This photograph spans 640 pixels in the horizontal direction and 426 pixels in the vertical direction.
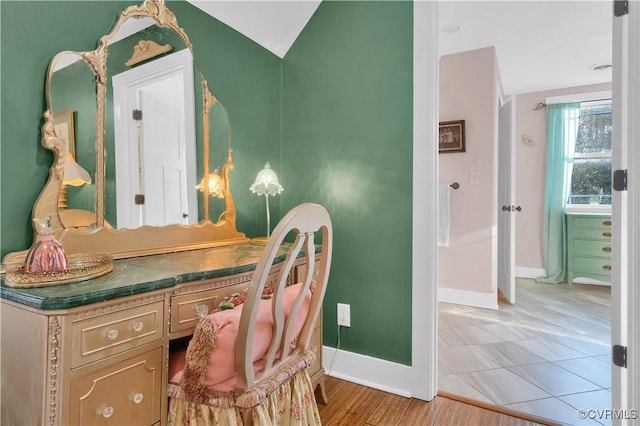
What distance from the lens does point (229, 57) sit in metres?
2.04

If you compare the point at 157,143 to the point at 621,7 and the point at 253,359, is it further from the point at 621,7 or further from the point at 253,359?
the point at 621,7

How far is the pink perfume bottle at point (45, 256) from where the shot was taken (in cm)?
103

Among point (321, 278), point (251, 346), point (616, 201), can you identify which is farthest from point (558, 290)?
point (251, 346)

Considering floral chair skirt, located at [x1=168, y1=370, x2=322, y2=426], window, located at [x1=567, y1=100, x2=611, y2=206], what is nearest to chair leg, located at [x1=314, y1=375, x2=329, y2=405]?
floral chair skirt, located at [x1=168, y1=370, x2=322, y2=426]

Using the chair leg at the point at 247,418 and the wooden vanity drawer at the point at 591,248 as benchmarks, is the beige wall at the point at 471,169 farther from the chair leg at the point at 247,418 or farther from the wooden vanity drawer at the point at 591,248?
the chair leg at the point at 247,418

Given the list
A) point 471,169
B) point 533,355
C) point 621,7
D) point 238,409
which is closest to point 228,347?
point 238,409

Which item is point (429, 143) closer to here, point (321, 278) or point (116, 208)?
point (321, 278)

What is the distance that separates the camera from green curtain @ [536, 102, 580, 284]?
4375 mm

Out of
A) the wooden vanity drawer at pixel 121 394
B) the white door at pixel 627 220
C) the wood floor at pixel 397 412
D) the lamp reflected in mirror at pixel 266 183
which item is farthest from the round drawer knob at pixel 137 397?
the white door at pixel 627 220

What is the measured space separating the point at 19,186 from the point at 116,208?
0.33 metres

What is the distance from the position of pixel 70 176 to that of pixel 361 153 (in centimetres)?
143

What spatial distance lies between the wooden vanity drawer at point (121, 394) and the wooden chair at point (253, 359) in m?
0.08

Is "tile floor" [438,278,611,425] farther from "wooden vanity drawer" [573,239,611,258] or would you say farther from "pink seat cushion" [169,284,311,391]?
"pink seat cushion" [169,284,311,391]

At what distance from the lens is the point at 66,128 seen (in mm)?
1290
